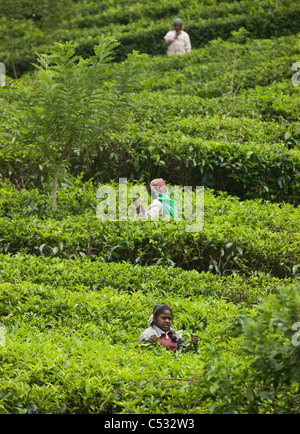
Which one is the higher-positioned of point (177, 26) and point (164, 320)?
point (177, 26)

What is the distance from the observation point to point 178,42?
15766 millimetres

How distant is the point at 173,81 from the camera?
13.7 meters

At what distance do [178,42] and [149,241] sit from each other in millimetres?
9039

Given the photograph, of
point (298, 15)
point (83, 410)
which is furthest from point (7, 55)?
point (83, 410)

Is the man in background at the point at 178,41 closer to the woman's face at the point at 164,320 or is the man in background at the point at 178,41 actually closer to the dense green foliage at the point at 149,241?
the dense green foliage at the point at 149,241

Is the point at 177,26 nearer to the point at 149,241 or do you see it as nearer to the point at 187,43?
the point at 187,43

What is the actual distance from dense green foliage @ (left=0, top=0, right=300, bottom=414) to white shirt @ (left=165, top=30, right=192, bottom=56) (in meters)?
1.26

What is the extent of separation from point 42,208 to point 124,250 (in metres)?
1.49

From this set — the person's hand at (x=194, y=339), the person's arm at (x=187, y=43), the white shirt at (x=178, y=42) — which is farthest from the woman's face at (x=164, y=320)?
the person's arm at (x=187, y=43)

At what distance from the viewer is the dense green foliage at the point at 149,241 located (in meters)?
4.50

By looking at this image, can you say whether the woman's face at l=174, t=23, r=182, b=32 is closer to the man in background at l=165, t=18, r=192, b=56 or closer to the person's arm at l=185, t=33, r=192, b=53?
the man in background at l=165, t=18, r=192, b=56

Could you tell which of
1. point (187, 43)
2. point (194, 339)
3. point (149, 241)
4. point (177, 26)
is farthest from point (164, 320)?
point (187, 43)

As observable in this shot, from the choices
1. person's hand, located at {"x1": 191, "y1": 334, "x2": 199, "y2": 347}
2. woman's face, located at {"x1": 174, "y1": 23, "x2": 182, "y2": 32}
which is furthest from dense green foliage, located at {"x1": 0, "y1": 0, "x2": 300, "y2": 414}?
woman's face, located at {"x1": 174, "y1": 23, "x2": 182, "y2": 32}

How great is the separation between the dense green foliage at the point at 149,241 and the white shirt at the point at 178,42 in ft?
4.15
